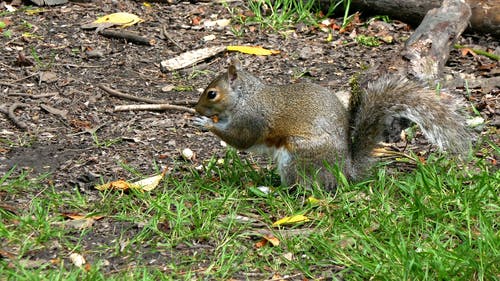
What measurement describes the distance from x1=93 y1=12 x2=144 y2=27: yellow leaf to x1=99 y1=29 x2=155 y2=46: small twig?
0.16m

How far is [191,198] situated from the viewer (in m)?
3.81

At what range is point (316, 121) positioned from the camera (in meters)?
3.91

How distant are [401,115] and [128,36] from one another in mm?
2749

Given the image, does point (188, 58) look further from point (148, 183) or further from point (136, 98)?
point (148, 183)

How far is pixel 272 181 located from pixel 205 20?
2.59m

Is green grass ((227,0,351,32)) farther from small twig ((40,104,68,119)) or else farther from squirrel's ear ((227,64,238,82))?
squirrel's ear ((227,64,238,82))

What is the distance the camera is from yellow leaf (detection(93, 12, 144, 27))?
6203 millimetres

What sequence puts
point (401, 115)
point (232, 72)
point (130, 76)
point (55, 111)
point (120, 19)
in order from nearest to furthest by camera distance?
1. point (401, 115)
2. point (232, 72)
3. point (55, 111)
4. point (130, 76)
5. point (120, 19)

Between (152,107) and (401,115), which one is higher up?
(401,115)

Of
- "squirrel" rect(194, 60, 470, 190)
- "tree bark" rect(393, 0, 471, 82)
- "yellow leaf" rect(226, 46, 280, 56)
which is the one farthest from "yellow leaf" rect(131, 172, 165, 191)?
"yellow leaf" rect(226, 46, 280, 56)

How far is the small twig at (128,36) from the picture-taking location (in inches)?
235

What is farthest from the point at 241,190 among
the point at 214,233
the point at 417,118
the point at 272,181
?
the point at 417,118

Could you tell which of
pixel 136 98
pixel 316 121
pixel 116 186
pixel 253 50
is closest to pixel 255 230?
pixel 316 121

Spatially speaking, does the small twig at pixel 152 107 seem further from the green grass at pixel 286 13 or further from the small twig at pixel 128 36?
the green grass at pixel 286 13
